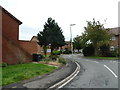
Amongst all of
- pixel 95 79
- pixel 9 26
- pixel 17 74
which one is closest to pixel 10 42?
pixel 9 26

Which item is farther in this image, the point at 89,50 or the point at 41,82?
the point at 89,50

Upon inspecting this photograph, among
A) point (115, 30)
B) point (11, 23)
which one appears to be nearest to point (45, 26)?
point (11, 23)

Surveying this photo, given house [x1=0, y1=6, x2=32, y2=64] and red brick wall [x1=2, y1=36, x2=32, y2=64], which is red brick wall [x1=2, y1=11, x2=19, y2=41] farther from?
red brick wall [x1=2, y1=36, x2=32, y2=64]

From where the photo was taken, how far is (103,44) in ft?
133

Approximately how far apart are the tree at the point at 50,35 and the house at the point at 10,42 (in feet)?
41.3

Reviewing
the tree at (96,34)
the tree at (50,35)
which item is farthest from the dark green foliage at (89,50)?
the tree at (50,35)

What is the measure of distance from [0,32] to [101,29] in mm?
27130

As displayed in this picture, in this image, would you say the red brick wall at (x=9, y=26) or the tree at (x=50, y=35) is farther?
the tree at (x=50, y=35)

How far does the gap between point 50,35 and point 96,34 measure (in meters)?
11.3

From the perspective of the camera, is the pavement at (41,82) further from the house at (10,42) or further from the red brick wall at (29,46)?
the red brick wall at (29,46)

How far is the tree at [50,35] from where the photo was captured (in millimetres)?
33250

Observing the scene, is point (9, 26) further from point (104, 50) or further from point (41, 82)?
point (104, 50)

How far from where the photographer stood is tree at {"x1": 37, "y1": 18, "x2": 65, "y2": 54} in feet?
109

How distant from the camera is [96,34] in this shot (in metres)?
37.8
